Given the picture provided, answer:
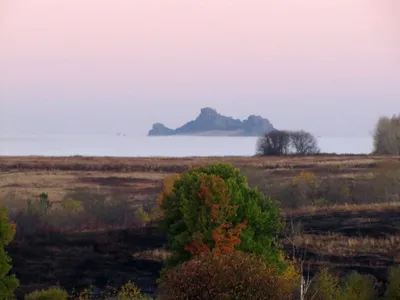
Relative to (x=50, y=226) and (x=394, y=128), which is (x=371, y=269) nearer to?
(x=50, y=226)

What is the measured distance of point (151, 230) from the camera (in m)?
42.5

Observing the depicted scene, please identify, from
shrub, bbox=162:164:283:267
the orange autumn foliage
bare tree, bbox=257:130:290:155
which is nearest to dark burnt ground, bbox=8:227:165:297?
shrub, bbox=162:164:283:267

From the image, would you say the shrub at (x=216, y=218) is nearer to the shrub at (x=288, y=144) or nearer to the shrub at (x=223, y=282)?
the shrub at (x=223, y=282)

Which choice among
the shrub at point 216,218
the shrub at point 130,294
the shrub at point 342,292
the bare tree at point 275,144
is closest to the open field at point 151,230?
the shrub at point 342,292

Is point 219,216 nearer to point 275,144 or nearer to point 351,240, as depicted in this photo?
point 351,240

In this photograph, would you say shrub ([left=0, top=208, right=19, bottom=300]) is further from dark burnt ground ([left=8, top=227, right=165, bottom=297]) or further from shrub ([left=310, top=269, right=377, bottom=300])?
dark burnt ground ([left=8, top=227, right=165, bottom=297])

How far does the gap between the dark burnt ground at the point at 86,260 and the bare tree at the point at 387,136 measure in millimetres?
50747

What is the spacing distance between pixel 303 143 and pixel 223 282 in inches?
3198

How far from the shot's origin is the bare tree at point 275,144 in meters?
94.4

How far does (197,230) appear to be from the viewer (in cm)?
2178

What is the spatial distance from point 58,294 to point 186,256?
5.07 metres

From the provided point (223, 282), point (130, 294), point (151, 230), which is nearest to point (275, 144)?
point (151, 230)

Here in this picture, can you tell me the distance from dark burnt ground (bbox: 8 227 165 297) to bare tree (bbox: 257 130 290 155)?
5374cm

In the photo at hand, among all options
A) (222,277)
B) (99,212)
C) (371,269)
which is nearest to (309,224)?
(371,269)
